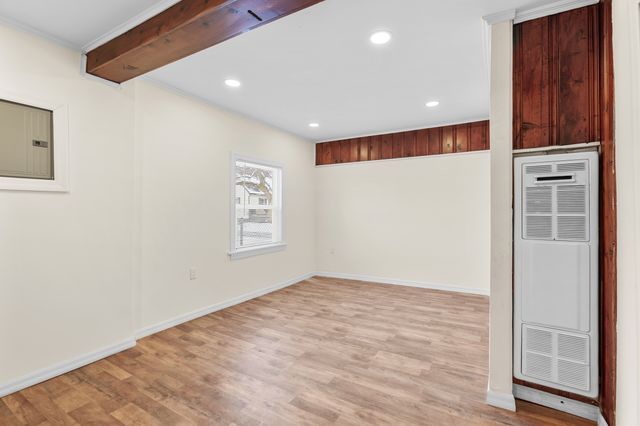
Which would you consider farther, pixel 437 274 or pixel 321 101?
pixel 437 274

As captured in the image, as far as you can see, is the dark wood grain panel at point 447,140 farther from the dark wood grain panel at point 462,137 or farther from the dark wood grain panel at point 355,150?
the dark wood grain panel at point 355,150

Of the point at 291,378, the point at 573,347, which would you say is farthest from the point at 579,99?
the point at 291,378

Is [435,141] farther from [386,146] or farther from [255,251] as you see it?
[255,251]

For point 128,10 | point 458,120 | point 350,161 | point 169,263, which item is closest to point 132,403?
point 169,263

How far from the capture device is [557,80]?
185cm

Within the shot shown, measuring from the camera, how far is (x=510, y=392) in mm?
1917

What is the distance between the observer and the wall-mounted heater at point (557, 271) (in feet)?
5.70

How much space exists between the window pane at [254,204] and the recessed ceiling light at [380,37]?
2.54 meters

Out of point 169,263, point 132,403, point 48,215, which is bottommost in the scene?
point 132,403

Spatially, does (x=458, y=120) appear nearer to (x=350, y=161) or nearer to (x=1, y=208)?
(x=350, y=161)

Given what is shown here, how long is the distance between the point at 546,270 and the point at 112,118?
3.60 metres

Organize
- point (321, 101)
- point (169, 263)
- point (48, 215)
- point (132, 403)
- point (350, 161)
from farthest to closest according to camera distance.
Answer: point (350, 161) → point (321, 101) → point (169, 263) → point (48, 215) → point (132, 403)

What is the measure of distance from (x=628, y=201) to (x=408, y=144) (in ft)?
12.5

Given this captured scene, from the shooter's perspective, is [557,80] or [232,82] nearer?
[557,80]
